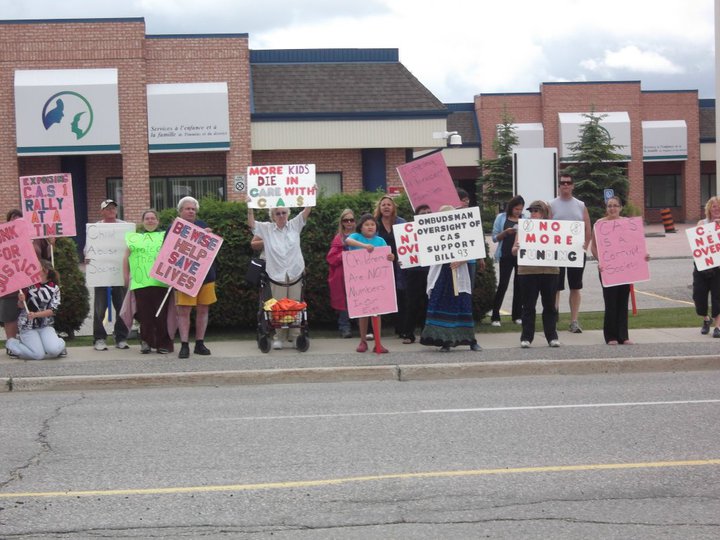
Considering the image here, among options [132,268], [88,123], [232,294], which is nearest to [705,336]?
[232,294]

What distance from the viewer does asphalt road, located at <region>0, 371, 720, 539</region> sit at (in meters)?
5.43

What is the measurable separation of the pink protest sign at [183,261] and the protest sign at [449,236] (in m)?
2.57

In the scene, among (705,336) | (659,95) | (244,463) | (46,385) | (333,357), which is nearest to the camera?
(244,463)

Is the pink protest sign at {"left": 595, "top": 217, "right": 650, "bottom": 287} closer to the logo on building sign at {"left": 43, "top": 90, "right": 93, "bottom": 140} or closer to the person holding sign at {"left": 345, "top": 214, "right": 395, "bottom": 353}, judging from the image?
the person holding sign at {"left": 345, "top": 214, "right": 395, "bottom": 353}

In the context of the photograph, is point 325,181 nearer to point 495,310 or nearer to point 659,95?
point 495,310

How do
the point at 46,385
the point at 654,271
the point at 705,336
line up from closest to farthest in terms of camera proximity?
the point at 46,385 < the point at 705,336 < the point at 654,271

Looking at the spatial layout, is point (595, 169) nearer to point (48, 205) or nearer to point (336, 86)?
point (336, 86)

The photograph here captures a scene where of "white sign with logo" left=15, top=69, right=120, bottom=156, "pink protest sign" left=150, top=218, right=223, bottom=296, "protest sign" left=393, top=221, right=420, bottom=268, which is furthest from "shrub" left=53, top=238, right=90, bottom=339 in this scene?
"white sign with logo" left=15, top=69, right=120, bottom=156

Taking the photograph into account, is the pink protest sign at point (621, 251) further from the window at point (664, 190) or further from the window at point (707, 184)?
the window at point (707, 184)

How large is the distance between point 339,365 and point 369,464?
442 cm

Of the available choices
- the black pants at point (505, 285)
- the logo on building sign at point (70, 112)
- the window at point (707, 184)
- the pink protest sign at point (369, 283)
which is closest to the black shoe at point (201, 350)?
the pink protest sign at point (369, 283)

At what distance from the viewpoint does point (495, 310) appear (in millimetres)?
14195

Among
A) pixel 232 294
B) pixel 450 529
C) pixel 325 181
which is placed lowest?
pixel 450 529

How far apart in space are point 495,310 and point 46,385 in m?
6.50
